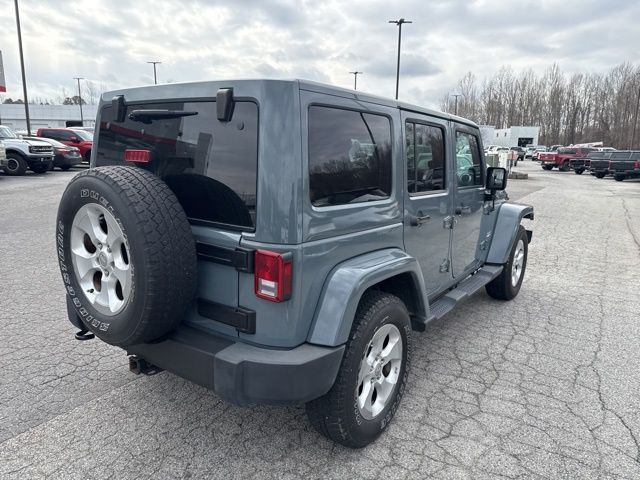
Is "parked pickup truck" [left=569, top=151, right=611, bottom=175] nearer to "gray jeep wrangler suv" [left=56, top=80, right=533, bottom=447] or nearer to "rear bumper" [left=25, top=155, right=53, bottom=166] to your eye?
"rear bumper" [left=25, top=155, right=53, bottom=166]

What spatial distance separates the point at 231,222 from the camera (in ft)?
7.35

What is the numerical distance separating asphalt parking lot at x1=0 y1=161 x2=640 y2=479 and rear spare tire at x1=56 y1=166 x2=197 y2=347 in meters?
0.74

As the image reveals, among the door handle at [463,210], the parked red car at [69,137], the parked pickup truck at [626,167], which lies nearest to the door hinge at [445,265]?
the door handle at [463,210]

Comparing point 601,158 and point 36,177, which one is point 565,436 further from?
point 601,158

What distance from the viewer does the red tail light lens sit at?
246 centimetres

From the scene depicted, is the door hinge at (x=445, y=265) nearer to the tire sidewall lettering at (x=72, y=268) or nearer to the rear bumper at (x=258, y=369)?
the rear bumper at (x=258, y=369)

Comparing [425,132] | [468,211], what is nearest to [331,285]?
[425,132]

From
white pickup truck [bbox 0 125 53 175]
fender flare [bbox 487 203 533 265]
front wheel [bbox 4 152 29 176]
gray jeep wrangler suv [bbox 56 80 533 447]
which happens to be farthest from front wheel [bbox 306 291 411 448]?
front wheel [bbox 4 152 29 176]

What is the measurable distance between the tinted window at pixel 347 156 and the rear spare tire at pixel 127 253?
713mm

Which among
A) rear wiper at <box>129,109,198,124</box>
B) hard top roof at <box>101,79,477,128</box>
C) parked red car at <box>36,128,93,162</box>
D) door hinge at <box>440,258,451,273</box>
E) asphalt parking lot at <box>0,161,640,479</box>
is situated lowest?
asphalt parking lot at <box>0,161,640,479</box>

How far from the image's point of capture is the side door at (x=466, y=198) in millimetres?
3838

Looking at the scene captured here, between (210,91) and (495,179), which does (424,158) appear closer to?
(495,179)

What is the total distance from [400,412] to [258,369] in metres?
1.28

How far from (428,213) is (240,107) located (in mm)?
1685
